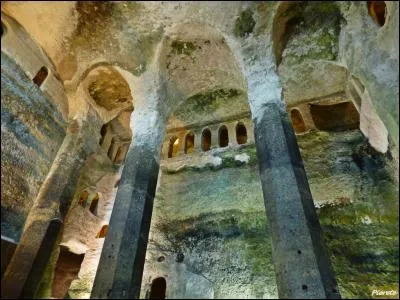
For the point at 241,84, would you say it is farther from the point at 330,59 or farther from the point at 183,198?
the point at 183,198

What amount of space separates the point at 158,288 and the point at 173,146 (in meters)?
4.05

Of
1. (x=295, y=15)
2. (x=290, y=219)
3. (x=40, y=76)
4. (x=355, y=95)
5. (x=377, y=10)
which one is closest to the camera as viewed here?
(x=290, y=219)

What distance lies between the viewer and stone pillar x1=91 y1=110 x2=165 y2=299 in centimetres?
418

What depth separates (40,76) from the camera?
662 centimetres

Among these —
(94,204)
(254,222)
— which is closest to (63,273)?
(94,204)

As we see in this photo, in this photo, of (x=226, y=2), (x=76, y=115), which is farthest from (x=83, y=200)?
(x=226, y=2)

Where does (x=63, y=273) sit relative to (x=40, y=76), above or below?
below

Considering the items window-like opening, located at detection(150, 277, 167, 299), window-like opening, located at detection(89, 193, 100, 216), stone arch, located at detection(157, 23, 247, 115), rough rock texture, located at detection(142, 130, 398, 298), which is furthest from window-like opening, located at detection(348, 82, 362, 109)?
window-like opening, located at detection(89, 193, 100, 216)

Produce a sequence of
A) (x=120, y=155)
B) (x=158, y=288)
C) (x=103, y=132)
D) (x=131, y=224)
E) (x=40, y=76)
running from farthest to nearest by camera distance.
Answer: (x=120, y=155) < (x=103, y=132) < (x=40, y=76) < (x=158, y=288) < (x=131, y=224)

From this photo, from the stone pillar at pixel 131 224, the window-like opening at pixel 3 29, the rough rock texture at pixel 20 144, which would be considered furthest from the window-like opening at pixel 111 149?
the window-like opening at pixel 3 29

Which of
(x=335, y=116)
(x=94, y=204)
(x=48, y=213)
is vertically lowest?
(x=48, y=213)

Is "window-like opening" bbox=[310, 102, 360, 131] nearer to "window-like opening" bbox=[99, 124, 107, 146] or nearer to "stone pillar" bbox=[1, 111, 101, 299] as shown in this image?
"window-like opening" bbox=[99, 124, 107, 146]

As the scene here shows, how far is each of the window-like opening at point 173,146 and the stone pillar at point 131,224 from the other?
228cm

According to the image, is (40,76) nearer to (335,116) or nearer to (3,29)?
(3,29)
